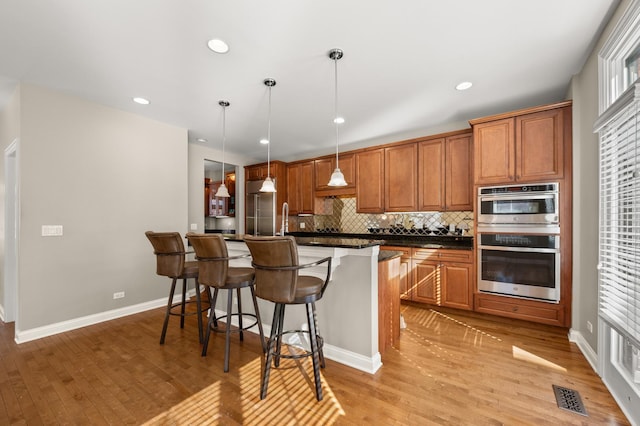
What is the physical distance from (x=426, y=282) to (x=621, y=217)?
2.15 m

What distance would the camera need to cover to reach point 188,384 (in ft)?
6.61

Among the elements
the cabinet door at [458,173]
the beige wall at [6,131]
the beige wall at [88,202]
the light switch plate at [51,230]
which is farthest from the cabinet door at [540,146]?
the beige wall at [6,131]

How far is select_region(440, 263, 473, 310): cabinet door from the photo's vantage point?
3.42 metres

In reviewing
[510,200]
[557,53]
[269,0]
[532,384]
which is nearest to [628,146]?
[557,53]

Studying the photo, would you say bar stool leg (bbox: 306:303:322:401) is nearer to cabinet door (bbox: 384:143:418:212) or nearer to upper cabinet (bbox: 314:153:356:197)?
cabinet door (bbox: 384:143:418:212)

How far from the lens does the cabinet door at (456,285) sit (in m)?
3.42

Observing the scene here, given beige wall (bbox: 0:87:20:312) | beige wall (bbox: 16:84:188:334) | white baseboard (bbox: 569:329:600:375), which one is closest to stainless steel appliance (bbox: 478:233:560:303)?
white baseboard (bbox: 569:329:600:375)

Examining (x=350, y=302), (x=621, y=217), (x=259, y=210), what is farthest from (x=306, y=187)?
(x=621, y=217)

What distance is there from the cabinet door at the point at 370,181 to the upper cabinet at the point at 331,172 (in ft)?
0.39

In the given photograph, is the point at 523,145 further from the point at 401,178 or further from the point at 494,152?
the point at 401,178

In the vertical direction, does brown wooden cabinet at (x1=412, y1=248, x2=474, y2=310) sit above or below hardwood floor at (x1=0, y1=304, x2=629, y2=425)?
above

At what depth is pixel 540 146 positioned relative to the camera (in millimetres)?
2955

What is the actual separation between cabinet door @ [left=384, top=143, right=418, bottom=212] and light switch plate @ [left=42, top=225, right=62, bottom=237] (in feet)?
14.1

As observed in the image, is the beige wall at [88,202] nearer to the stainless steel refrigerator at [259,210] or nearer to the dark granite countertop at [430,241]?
the stainless steel refrigerator at [259,210]
